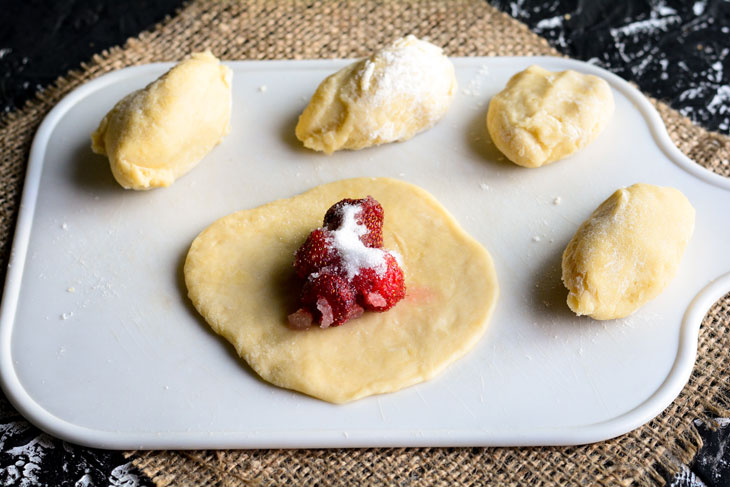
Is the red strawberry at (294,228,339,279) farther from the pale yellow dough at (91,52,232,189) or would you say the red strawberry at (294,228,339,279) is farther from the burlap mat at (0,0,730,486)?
the pale yellow dough at (91,52,232,189)

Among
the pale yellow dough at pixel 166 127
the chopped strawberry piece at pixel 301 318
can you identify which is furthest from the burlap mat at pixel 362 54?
the pale yellow dough at pixel 166 127

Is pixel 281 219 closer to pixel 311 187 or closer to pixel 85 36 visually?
pixel 311 187

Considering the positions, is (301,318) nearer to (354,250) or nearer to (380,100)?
(354,250)

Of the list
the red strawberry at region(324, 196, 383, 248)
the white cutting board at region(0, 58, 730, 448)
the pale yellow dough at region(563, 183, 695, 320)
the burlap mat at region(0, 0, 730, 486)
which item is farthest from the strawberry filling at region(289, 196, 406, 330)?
the pale yellow dough at region(563, 183, 695, 320)

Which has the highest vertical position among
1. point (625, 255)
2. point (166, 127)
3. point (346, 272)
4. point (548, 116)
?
point (166, 127)

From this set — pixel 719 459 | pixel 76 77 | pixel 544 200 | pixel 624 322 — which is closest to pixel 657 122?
pixel 544 200

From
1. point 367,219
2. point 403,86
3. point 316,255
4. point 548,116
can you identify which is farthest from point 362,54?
point 316,255

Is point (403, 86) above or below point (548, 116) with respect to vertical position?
above
